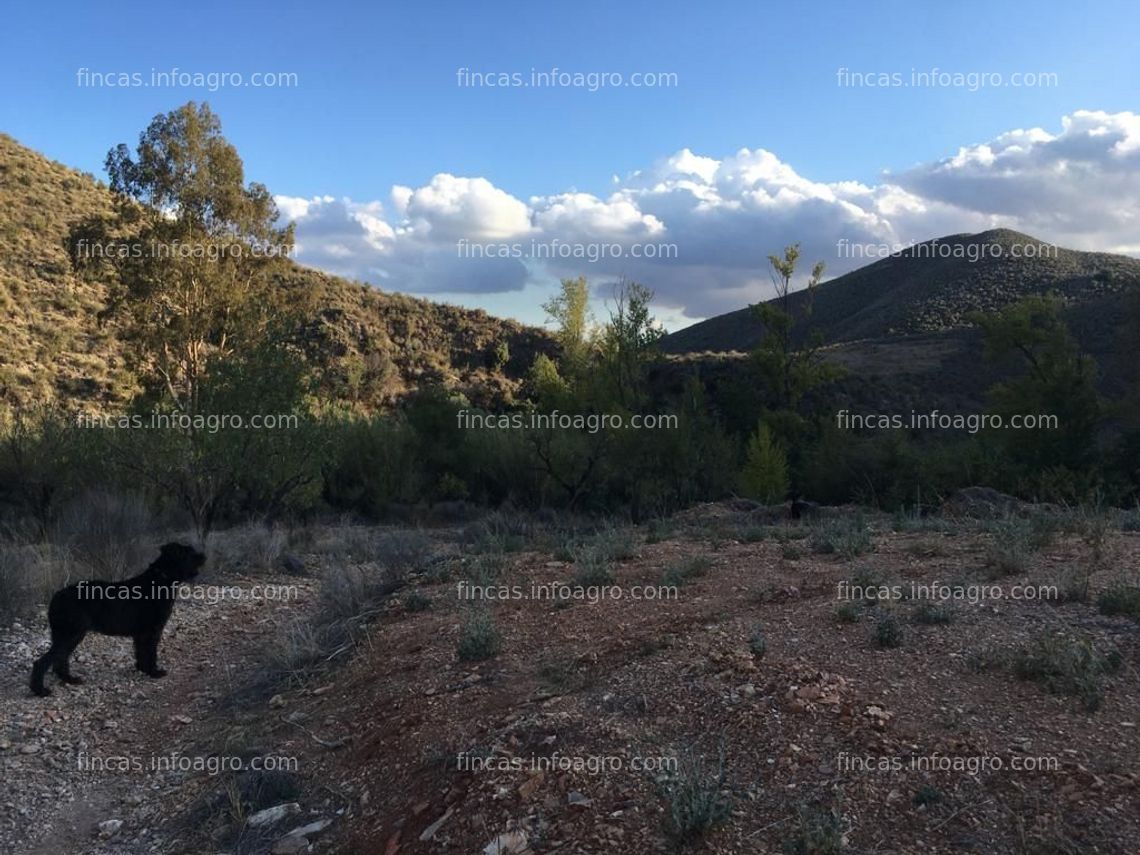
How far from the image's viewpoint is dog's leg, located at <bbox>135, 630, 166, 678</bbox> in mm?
7500

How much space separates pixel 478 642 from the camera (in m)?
6.66

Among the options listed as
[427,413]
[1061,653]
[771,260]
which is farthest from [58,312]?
[1061,653]

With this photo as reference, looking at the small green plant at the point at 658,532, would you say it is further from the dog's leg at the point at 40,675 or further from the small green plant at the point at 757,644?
the dog's leg at the point at 40,675

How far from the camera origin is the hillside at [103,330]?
31.8 metres

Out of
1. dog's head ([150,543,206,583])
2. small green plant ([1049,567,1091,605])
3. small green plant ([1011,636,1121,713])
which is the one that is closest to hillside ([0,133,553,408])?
dog's head ([150,543,206,583])

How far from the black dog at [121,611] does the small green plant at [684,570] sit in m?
4.40

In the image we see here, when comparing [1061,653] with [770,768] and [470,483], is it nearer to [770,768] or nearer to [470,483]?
[770,768]

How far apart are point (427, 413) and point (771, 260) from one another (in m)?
14.6

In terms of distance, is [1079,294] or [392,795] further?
[1079,294]

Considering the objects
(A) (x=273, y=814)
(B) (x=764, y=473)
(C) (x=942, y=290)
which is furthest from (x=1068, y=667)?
(C) (x=942, y=290)

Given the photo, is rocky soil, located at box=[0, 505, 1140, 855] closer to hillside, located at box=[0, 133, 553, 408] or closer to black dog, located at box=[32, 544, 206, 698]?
black dog, located at box=[32, 544, 206, 698]

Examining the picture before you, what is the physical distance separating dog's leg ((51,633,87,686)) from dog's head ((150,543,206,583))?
780 millimetres

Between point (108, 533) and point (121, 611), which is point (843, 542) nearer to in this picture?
point (121, 611)

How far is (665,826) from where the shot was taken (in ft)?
12.2
